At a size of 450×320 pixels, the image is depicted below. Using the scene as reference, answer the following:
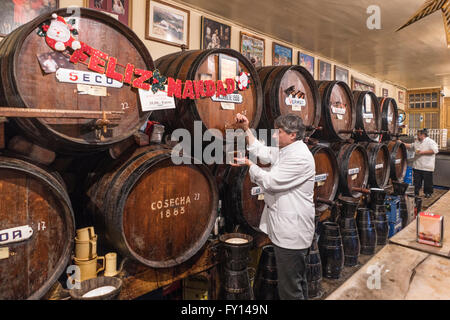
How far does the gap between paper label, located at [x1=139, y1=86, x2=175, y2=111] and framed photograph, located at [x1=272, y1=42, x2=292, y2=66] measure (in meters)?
2.98

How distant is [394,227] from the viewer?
4559 mm

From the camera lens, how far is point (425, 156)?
7395 millimetres

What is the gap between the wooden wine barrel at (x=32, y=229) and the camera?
1.37 meters

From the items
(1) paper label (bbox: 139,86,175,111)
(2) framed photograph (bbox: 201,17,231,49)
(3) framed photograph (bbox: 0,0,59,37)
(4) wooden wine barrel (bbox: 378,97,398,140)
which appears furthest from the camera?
(4) wooden wine barrel (bbox: 378,97,398,140)

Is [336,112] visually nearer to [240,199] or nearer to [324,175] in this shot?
[324,175]

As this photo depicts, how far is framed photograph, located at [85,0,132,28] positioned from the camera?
2562mm

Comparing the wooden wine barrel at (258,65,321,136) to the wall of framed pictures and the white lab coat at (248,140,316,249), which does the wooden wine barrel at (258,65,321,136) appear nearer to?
the white lab coat at (248,140,316,249)

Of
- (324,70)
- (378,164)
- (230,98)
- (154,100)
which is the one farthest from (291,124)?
(324,70)

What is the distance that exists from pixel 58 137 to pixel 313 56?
16.3 feet

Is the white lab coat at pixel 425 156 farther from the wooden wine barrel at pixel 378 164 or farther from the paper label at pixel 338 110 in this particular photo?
the paper label at pixel 338 110

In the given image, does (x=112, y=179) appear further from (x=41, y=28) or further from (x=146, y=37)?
(x=146, y=37)

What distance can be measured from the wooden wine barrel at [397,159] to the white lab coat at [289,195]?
3274 mm

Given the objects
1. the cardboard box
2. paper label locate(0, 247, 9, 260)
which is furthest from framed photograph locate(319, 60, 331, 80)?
paper label locate(0, 247, 9, 260)
